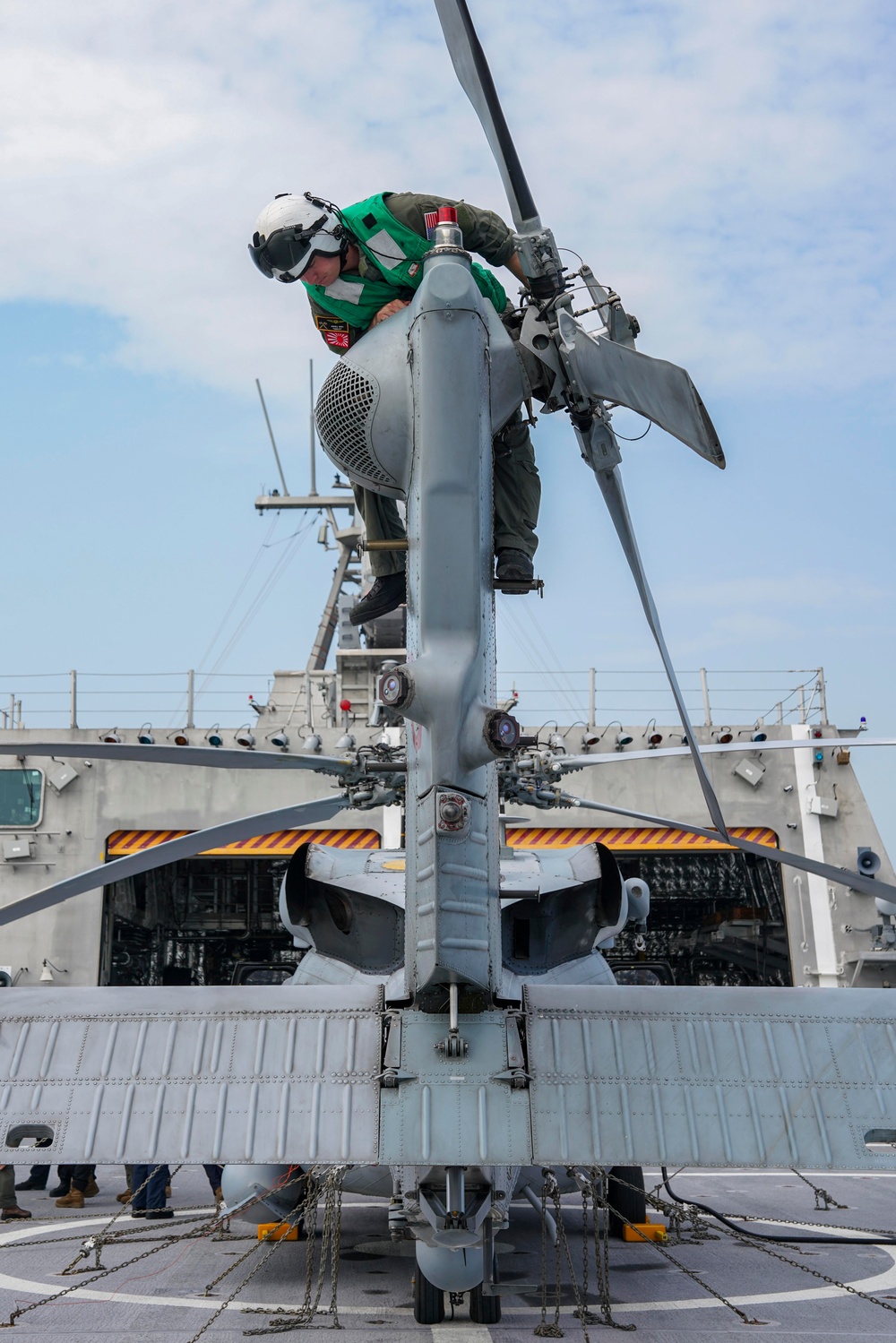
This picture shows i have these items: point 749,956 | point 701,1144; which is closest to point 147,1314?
point 701,1144

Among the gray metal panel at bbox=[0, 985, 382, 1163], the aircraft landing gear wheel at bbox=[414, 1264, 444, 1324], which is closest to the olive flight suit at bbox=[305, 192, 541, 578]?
the gray metal panel at bbox=[0, 985, 382, 1163]

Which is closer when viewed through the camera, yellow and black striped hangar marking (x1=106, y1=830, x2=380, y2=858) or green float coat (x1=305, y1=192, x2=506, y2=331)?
green float coat (x1=305, y1=192, x2=506, y2=331)

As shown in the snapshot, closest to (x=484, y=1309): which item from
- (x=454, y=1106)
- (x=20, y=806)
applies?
(x=454, y=1106)

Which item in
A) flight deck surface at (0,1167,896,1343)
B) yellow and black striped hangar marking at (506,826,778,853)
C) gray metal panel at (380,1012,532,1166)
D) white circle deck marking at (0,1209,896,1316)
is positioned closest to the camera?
gray metal panel at (380,1012,532,1166)

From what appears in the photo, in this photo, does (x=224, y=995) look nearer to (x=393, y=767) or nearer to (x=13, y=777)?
(x=393, y=767)

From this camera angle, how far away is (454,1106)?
166 inches

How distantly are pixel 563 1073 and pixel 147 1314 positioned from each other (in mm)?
3613

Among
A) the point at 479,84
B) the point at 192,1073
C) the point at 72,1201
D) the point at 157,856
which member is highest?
the point at 479,84

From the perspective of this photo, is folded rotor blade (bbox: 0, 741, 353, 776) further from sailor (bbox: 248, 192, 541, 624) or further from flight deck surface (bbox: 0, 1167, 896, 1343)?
flight deck surface (bbox: 0, 1167, 896, 1343)

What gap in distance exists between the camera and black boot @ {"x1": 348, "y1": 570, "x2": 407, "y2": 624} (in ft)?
20.7

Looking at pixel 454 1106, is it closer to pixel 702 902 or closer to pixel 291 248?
pixel 291 248

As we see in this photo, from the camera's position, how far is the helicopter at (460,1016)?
4012mm

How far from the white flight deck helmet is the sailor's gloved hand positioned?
0.30 meters

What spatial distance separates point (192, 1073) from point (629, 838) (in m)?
15.1
